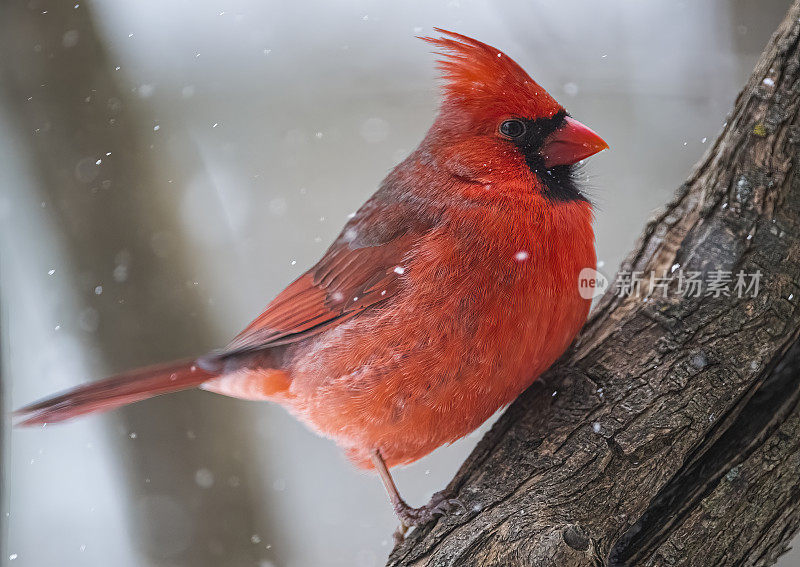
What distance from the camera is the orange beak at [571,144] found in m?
1.56

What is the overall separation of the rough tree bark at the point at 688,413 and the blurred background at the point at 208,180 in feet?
1.77

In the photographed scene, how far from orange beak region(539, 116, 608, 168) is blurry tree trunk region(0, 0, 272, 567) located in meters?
1.37

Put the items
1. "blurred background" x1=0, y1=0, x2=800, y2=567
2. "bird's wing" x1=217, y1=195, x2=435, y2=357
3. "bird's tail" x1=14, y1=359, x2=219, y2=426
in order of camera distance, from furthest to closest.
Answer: "blurred background" x1=0, y1=0, x2=800, y2=567 → "bird's tail" x1=14, y1=359, x2=219, y2=426 → "bird's wing" x1=217, y1=195, x2=435, y2=357

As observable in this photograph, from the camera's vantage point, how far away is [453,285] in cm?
148

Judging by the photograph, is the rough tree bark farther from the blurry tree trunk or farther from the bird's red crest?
the blurry tree trunk

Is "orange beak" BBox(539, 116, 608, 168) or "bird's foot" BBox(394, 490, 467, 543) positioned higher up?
"orange beak" BBox(539, 116, 608, 168)

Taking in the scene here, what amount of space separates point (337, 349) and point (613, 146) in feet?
4.21

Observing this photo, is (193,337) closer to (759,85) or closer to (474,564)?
(474,564)

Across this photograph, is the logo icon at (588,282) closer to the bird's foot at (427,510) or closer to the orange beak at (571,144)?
the orange beak at (571,144)

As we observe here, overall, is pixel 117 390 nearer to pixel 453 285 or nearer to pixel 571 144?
pixel 453 285

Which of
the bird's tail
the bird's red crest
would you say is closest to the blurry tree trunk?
the bird's tail

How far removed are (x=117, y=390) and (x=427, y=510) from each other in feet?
2.61

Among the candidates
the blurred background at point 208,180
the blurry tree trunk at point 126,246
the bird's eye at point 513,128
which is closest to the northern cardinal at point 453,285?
the bird's eye at point 513,128

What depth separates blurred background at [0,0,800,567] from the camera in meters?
2.31
